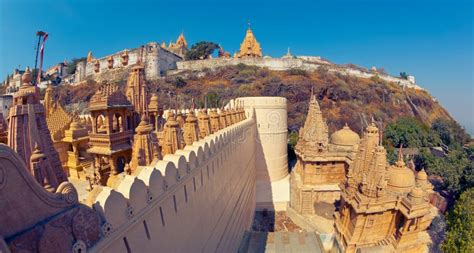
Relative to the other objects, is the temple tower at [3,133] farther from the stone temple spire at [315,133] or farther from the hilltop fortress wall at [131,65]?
the hilltop fortress wall at [131,65]

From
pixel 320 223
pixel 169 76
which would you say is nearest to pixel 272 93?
pixel 169 76

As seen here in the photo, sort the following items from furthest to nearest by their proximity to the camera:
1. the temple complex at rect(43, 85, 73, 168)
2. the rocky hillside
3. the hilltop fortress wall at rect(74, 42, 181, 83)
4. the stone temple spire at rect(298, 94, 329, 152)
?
the hilltop fortress wall at rect(74, 42, 181, 83) → the rocky hillside → the stone temple spire at rect(298, 94, 329, 152) → the temple complex at rect(43, 85, 73, 168)

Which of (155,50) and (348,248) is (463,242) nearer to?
(348,248)

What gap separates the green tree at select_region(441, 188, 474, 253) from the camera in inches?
357

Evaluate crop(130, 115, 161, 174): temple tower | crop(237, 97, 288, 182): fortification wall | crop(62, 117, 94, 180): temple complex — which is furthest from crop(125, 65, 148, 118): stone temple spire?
crop(237, 97, 288, 182): fortification wall

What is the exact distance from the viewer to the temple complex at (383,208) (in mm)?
9684

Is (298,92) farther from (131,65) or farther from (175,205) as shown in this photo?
(175,205)

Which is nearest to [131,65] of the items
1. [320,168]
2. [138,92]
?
[138,92]

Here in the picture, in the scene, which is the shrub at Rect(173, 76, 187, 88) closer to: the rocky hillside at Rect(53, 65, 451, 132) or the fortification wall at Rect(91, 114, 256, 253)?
the rocky hillside at Rect(53, 65, 451, 132)

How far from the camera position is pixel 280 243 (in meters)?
10.3

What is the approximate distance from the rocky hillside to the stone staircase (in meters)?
23.4

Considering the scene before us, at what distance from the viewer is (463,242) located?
29.8 ft

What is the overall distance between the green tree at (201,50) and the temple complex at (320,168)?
4770cm

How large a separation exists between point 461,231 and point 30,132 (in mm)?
15140
